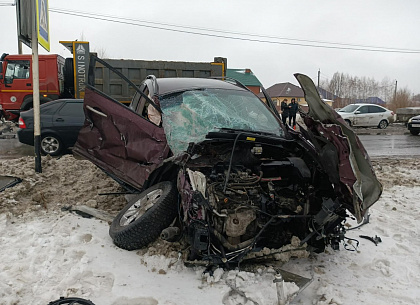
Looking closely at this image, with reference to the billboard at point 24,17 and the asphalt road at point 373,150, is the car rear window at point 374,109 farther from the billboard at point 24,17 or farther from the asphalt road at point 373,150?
the billboard at point 24,17

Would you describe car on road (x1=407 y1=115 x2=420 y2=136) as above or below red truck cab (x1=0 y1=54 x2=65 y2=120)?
below

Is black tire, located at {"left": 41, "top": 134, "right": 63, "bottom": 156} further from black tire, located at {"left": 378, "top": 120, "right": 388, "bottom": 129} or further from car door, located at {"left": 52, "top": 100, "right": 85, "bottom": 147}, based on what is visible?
black tire, located at {"left": 378, "top": 120, "right": 388, "bottom": 129}

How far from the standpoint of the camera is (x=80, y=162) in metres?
6.75

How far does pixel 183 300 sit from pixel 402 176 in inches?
219

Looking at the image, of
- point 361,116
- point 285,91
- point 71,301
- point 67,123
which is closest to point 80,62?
point 67,123

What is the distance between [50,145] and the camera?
8.97 metres

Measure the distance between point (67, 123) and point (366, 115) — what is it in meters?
15.9

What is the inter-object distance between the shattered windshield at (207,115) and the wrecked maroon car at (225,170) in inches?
0.5

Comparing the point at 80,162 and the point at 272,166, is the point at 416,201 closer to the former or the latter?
the point at 272,166

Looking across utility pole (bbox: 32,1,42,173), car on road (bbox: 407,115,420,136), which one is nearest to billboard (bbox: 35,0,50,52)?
utility pole (bbox: 32,1,42,173)

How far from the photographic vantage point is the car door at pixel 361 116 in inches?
753

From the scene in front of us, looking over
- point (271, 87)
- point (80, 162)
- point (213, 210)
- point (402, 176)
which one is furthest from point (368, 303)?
point (271, 87)

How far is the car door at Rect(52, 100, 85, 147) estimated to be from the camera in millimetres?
8898

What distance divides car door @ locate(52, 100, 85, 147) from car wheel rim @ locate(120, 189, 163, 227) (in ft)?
19.1
